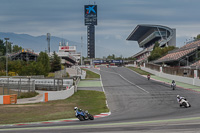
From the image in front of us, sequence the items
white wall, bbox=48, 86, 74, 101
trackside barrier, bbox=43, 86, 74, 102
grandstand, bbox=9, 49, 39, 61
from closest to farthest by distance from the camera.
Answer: trackside barrier, bbox=43, 86, 74, 102, white wall, bbox=48, 86, 74, 101, grandstand, bbox=9, 49, 39, 61

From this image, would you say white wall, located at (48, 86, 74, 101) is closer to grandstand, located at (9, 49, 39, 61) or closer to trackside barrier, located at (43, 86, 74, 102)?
trackside barrier, located at (43, 86, 74, 102)

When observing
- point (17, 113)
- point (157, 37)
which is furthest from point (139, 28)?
point (17, 113)

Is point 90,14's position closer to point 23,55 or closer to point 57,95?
point 23,55

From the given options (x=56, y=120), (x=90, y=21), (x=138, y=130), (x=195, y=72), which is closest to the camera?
(x=138, y=130)

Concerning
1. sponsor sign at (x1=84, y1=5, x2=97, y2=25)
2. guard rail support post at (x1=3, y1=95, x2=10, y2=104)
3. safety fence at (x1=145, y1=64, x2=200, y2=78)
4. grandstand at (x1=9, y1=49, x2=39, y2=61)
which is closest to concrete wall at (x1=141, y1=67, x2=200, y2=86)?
safety fence at (x1=145, y1=64, x2=200, y2=78)

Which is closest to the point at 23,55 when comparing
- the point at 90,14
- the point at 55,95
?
the point at 55,95

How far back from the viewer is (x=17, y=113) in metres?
21.4

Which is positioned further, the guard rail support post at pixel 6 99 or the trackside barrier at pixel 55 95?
the trackside barrier at pixel 55 95

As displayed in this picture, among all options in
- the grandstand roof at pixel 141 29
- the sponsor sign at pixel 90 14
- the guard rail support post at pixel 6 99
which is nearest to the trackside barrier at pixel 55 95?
the guard rail support post at pixel 6 99

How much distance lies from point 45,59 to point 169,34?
90110 mm

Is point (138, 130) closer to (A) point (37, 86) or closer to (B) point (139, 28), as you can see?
(A) point (37, 86)

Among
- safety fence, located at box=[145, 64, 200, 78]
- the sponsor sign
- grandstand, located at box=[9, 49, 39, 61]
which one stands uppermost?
the sponsor sign

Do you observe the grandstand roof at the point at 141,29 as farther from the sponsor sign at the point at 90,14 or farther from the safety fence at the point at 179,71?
the safety fence at the point at 179,71

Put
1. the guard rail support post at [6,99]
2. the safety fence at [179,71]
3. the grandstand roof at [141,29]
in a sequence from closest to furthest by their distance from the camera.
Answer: the guard rail support post at [6,99] < the safety fence at [179,71] < the grandstand roof at [141,29]
